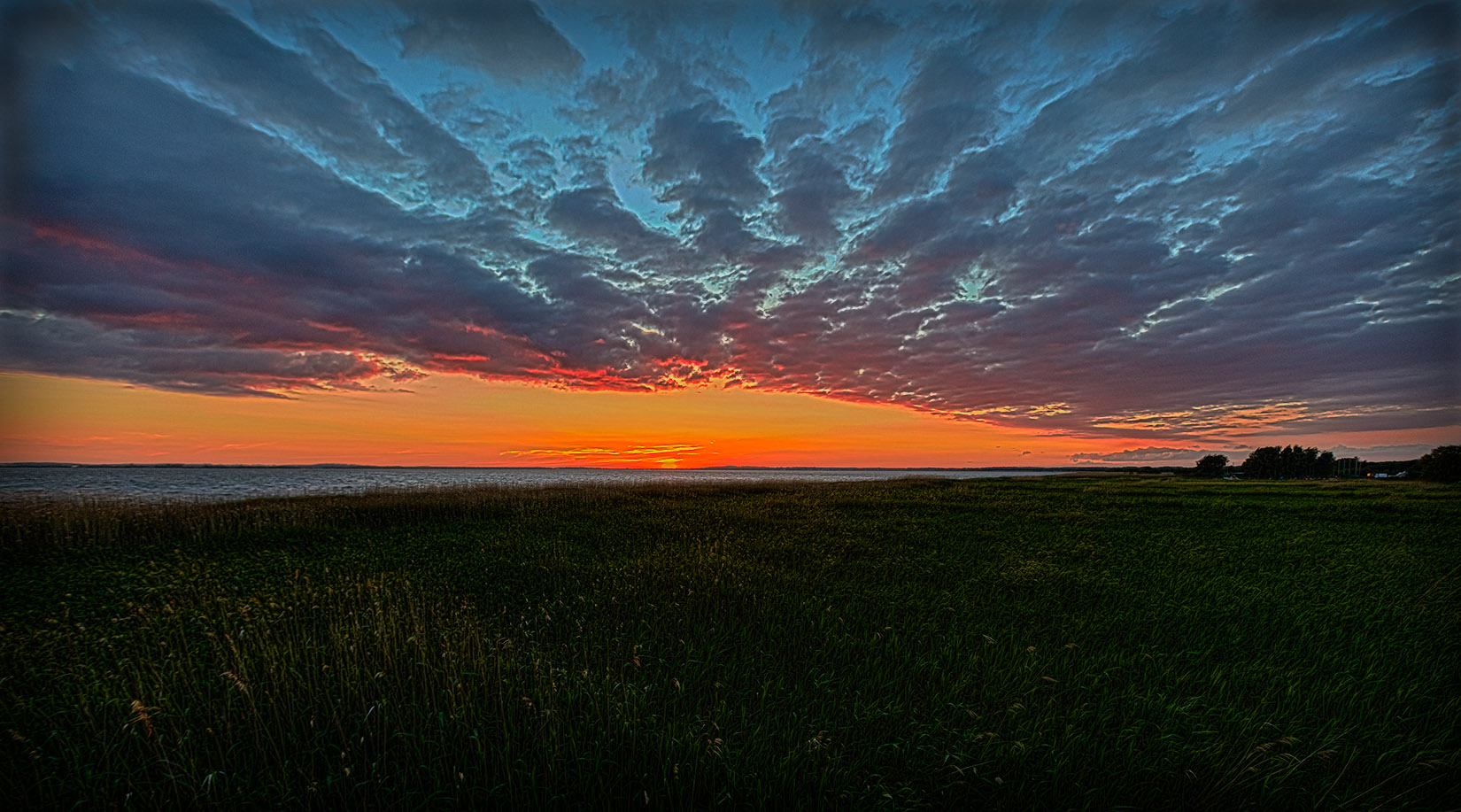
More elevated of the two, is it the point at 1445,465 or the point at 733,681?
the point at 1445,465

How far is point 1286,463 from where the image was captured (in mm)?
97688

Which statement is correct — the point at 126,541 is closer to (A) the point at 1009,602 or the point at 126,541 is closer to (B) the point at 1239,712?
(A) the point at 1009,602

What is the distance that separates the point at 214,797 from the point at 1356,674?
509 inches

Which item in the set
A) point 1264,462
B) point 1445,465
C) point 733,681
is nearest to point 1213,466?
point 1264,462

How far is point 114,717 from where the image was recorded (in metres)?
5.27

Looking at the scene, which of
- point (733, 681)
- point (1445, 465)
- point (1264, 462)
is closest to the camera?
point (733, 681)

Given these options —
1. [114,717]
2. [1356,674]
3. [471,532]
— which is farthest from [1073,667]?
[471,532]

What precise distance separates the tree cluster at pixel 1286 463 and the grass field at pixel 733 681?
118630 millimetres

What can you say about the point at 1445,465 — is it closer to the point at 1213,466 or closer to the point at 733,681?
the point at 1213,466

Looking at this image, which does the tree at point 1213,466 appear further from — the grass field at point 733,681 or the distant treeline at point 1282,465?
the grass field at point 733,681

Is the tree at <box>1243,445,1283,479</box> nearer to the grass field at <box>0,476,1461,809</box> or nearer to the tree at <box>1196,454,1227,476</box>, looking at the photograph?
the tree at <box>1196,454,1227,476</box>

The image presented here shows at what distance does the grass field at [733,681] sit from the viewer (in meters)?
4.34

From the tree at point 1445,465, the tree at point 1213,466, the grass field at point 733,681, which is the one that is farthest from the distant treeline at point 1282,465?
the grass field at point 733,681

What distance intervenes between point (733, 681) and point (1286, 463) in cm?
14194
